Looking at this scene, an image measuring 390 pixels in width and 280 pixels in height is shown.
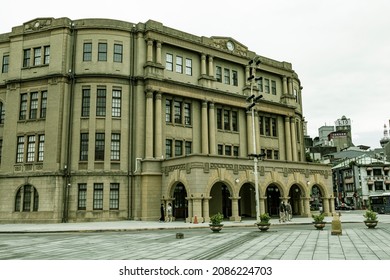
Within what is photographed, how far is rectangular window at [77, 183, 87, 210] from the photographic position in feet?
105

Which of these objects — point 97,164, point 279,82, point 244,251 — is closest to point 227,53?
point 279,82

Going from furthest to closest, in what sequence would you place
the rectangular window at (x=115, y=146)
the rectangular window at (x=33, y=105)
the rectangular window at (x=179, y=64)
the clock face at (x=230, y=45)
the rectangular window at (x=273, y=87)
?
the rectangular window at (x=273, y=87)
the clock face at (x=230, y=45)
the rectangular window at (x=179, y=64)
the rectangular window at (x=33, y=105)
the rectangular window at (x=115, y=146)

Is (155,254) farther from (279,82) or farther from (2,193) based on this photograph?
(279,82)

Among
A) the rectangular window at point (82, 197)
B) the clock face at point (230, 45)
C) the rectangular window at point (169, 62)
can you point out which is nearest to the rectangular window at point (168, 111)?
the rectangular window at point (169, 62)

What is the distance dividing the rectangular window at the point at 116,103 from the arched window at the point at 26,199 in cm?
987

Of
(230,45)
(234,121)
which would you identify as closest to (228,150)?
(234,121)

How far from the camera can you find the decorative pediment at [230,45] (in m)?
41.0

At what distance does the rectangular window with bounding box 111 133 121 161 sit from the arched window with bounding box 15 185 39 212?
7.45 metres

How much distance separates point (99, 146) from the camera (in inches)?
1316

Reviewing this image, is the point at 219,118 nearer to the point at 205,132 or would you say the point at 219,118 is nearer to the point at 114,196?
the point at 205,132

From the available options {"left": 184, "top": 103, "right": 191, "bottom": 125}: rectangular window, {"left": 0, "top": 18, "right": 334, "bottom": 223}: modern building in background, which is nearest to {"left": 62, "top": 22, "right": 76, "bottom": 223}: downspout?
{"left": 0, "top": 18, "right": 334, "bottom": 223}: modern building in background

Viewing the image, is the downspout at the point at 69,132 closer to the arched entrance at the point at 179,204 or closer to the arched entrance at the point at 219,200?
the arched entrance at the point at 179,204

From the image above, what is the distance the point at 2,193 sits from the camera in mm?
33344

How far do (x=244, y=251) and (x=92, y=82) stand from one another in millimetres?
26321
